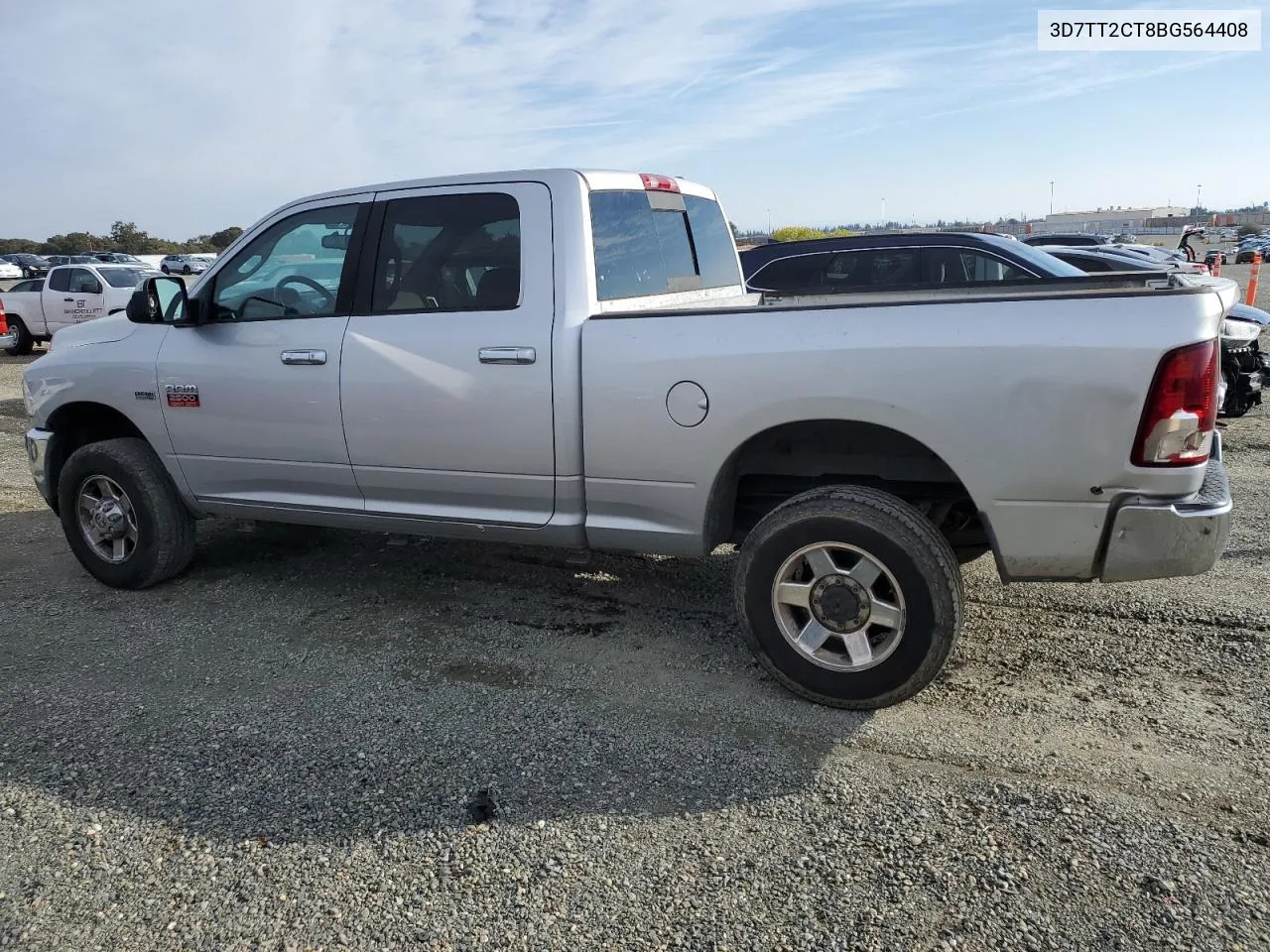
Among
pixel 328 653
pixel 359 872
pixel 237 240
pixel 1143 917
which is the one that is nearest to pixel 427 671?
pixel 328 653

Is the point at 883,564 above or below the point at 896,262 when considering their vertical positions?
below

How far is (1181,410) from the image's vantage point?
2.90 meters

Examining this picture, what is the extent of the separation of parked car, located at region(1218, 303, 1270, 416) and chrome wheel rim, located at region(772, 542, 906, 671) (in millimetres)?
5932

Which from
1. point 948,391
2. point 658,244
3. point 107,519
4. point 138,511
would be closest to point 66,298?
point 107,519

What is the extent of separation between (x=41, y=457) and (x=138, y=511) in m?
0.78

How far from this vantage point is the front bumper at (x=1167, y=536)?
300cm

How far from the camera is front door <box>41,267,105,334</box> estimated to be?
16.3 meters

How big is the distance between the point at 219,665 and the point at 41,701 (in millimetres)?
648

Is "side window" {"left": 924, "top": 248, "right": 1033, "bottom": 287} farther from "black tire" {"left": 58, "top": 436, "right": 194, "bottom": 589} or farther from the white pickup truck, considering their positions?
the white pickup truck

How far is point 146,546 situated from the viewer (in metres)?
4.84

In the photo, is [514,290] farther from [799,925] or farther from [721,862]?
[799,925]

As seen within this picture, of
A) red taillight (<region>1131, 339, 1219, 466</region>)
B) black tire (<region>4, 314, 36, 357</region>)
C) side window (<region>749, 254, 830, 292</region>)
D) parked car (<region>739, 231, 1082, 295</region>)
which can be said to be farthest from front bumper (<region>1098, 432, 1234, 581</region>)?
black tire (<region>4, 314, 36, 357</region>)

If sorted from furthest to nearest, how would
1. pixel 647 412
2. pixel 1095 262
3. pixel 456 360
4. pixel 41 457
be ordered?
pixel 1095 262, pixel 41 457, pixel 456 360, pixel 647 412

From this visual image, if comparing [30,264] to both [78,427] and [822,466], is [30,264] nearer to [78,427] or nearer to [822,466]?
[78,427]
